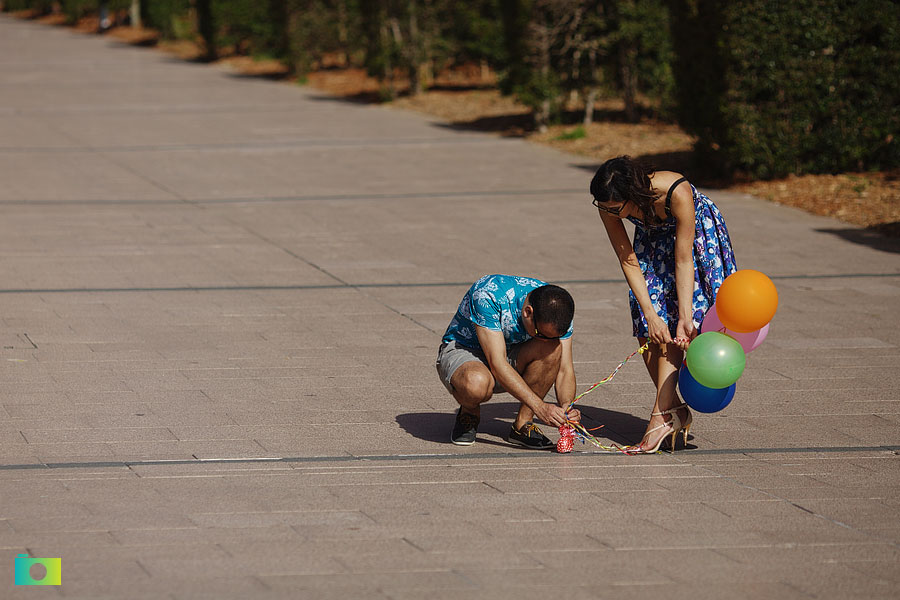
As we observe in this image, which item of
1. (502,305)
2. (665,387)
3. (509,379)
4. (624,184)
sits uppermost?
(624,184)

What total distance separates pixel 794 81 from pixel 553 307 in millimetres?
8672

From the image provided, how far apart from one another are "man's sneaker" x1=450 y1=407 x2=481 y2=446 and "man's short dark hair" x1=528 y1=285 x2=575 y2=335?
2.41 feet

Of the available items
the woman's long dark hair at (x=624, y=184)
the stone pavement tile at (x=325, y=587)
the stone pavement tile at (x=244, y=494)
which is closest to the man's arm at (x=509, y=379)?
the woman's long dark hair at (x=624, y=184)

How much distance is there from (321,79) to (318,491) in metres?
24.6

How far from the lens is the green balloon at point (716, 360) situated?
205 inches

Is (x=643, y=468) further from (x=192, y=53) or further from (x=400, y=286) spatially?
(x=192, y=53)

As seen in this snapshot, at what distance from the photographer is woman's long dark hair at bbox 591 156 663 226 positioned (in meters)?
5.25

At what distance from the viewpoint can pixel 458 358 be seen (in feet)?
18.5

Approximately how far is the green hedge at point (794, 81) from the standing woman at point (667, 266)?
25.0ft

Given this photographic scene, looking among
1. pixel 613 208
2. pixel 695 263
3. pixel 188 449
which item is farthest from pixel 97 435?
pixel 695 263

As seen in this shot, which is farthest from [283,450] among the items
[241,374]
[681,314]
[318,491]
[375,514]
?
[681,314]

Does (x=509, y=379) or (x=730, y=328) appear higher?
(x=730, y=328)

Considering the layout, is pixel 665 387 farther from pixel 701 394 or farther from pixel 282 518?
pixel 282 518

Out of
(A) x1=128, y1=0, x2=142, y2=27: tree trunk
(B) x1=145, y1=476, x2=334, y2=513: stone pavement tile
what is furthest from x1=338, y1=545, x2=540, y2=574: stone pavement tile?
(A) x1=128, y1=0, x2=142, y2=27: tree trunk
